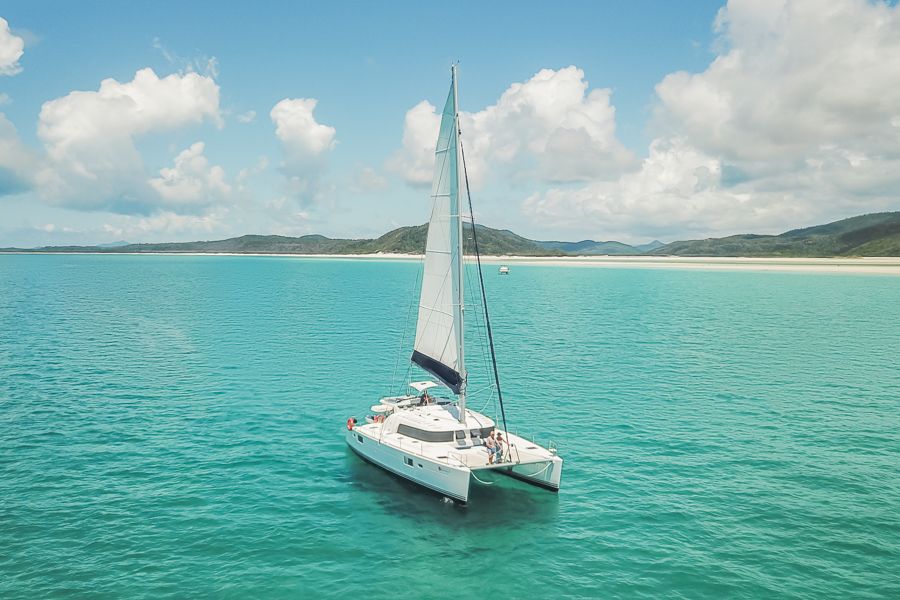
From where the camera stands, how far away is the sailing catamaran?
27750 millimetres

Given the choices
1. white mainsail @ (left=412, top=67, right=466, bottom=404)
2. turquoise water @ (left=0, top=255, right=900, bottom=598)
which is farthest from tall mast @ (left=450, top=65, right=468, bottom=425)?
turquoise water @ (left=0, top=255, right=900, bottom=598)

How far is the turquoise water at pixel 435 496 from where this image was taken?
21312mm

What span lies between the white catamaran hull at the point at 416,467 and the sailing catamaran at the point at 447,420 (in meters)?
0.05

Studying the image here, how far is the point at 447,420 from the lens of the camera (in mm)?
31297

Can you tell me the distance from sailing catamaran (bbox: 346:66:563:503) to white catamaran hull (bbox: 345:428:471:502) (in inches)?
1.9

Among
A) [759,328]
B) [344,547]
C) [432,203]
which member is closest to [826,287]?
[759,328]

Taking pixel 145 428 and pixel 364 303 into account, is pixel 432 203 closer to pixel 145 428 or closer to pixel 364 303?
pixel 145 428

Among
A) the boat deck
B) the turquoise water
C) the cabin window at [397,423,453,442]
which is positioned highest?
the cabin window at [397,423,453,442]

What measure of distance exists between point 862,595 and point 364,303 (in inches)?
3793

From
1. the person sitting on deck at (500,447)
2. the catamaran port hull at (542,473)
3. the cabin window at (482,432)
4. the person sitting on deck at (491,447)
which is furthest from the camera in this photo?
the cabin window at (482,432)

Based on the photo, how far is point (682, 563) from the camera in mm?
22000

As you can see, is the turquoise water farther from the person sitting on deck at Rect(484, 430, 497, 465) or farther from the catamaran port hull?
the person sitting on deck at Rect(484, 430, 497, 465)

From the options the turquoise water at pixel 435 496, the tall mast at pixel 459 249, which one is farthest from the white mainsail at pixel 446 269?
the turquoise water at pixel 435 496

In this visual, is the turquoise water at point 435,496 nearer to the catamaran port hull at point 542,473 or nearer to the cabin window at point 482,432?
the catamaran port hull at point 542,473
